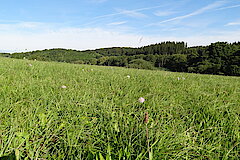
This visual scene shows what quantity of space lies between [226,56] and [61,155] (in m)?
48.2

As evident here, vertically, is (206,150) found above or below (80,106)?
below

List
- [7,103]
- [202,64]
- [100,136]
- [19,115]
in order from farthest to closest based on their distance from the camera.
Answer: [202,64] → [7,103] → [19,115] → [100,136]

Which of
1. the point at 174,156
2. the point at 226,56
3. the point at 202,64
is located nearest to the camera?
the point at 174,156

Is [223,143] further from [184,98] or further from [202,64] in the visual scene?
[202,64]

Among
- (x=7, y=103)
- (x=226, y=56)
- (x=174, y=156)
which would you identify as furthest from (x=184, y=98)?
(x=226, y=56)

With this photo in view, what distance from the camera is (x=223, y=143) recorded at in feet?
4.10

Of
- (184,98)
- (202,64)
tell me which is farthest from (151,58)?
(184,98)

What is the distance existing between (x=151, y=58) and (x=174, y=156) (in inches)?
2933

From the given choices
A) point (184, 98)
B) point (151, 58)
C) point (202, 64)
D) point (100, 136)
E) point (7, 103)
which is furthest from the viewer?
point (151, 58)

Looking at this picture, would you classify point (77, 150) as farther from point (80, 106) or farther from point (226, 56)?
point (226, 56)

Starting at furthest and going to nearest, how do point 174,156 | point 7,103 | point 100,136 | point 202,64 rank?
point 202,64 < point 7,103 < point 100,136 < point 174,156

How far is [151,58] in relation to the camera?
2886 inches

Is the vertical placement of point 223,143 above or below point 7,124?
below

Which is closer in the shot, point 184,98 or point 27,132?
point 27,132
